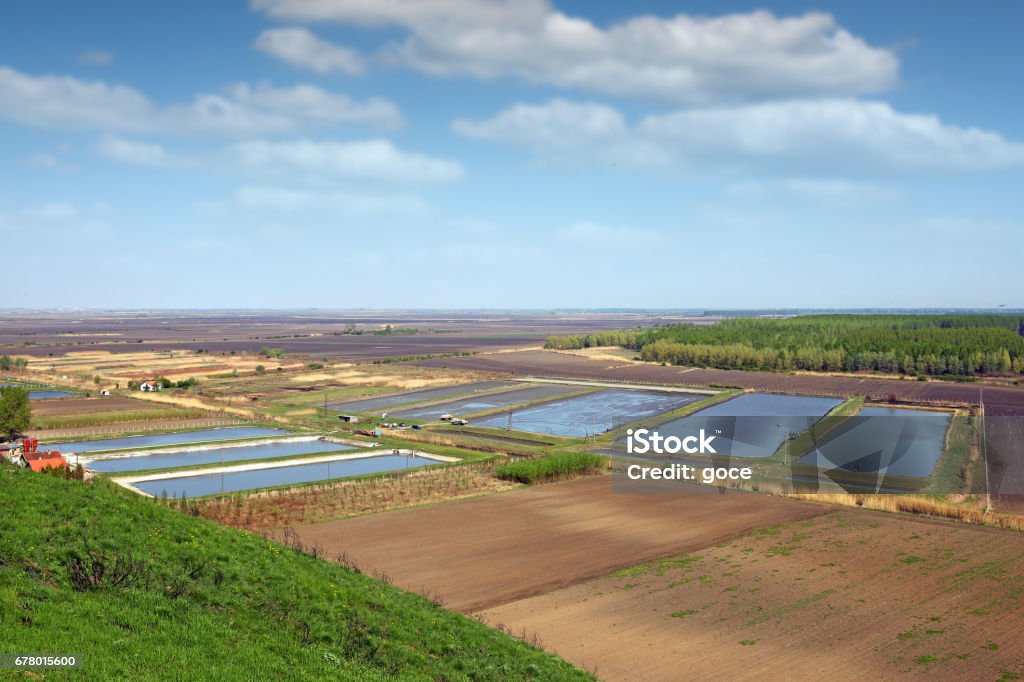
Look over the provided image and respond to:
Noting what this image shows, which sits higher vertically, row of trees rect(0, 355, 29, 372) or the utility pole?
row of trees rect(0, 355, 29, 372)

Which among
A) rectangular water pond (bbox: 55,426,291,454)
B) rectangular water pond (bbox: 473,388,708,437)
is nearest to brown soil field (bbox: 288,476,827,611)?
rectangular water pond (bbox: 473,388,708,437)

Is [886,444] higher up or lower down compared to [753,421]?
lower down

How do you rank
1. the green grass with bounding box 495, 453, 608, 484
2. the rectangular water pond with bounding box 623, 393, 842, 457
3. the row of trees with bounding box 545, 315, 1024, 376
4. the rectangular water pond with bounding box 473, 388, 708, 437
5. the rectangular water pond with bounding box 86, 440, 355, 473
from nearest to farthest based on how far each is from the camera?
the green grass with bounding box 495, 453, 608, 484 → the rectangular water pond with bounding box 86, 440, 355, 473 → the rectangular water pond with bounding box 623, 393, 842, 457 → the rectangular water pond with bounding box 473, 388, 708, 437 → the row of trees with bounding box 545, 315, 1024, 376

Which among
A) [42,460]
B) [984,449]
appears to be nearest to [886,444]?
[984,449]

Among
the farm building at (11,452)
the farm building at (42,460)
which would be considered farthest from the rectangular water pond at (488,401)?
the farm building at (42,460)

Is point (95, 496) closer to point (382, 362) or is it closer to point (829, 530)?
point (829, 530)

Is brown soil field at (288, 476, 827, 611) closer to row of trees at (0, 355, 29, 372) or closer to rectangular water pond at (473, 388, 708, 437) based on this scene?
rectangular water pond at (473, 388, 708, 437)

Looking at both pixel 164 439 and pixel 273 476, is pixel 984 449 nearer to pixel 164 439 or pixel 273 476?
pixel 273 476
